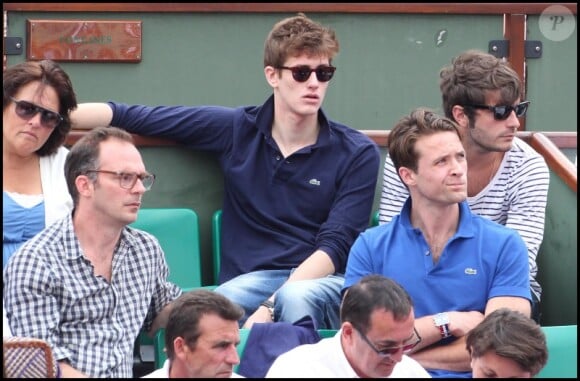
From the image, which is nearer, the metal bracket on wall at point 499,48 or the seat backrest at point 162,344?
the seat backrest at point 162,344

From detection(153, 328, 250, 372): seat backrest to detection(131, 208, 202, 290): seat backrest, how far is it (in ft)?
2.48

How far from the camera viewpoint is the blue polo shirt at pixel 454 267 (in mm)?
4297

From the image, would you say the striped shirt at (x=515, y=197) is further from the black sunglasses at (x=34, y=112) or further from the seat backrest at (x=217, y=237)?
the black sunglasses at (x=34, y=112)

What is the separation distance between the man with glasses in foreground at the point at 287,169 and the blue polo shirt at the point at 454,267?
409 mm

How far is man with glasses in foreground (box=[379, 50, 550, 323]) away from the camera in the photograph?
480 cm

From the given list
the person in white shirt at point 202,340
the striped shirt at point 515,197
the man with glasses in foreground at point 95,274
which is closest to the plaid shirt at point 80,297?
the man with glasses in foreground at point 95,274

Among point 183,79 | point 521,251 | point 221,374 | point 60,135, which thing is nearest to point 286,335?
point 221,374

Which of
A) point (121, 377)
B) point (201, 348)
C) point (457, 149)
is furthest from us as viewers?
point (457, 149)

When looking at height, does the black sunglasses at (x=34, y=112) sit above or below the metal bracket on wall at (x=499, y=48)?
below

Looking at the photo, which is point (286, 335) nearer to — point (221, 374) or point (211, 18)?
point (221, 374)

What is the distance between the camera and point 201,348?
3721 millimetres

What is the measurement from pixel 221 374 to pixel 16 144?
133cm

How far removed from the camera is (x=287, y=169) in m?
4.96

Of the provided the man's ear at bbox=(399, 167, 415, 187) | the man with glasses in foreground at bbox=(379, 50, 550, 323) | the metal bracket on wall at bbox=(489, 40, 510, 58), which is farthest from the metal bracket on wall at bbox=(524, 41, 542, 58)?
the man's ear at bbox=(399, 167, 415, 187)
